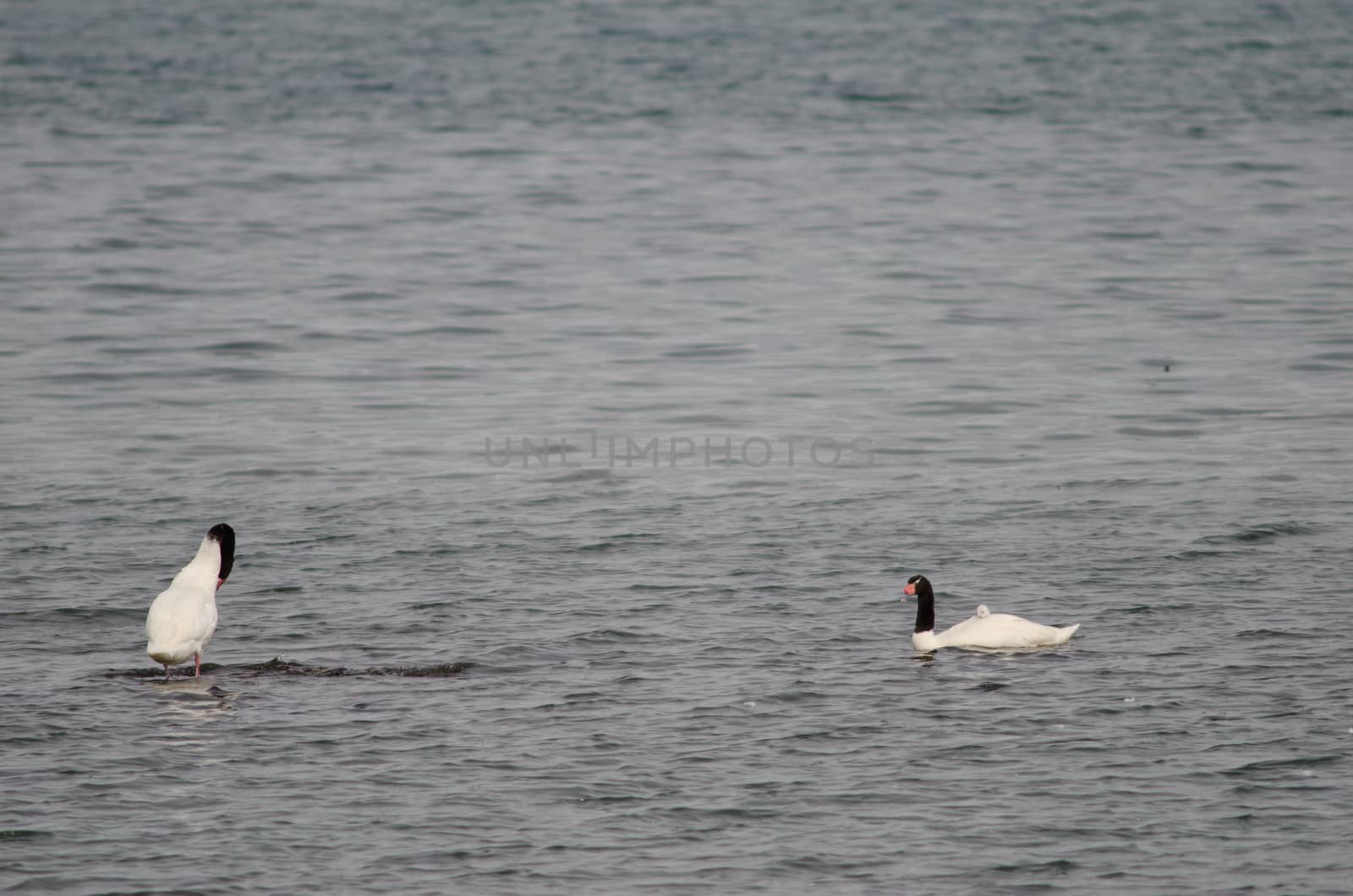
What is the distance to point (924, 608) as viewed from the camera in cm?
1323

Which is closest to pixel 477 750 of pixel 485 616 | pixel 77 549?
pixel 485 616

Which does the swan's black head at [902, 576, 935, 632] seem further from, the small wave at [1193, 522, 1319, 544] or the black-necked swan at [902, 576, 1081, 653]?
the small wave at [1193, 522, 1319, 544]

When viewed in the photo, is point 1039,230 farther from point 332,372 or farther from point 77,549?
point 77,549

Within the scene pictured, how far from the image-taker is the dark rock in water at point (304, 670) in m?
12.9

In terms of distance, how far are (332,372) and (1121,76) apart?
120 feet

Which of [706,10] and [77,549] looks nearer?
[77,549]

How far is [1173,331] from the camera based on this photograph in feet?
87.2

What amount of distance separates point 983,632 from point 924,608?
1.49ft

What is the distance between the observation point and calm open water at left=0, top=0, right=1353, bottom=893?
34.2 ft

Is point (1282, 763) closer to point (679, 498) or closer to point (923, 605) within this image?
point (923, 605)

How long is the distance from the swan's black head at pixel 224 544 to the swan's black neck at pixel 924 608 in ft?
16.9

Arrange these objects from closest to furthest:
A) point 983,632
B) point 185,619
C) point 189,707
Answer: point 189,707
point 185,619
point 983,632

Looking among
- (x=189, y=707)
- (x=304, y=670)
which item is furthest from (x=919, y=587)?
(x=189, y=707)

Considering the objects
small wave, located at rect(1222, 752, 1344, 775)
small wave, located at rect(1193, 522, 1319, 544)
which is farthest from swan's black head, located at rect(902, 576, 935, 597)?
small wave, located at rect(1193, 522, 1319, 544)
